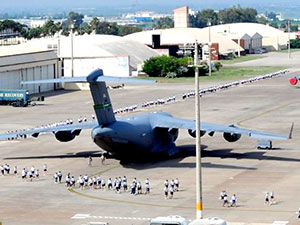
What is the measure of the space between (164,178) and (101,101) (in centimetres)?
814

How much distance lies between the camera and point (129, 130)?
74.9 meters

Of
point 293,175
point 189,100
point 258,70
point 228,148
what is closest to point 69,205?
point 293,175

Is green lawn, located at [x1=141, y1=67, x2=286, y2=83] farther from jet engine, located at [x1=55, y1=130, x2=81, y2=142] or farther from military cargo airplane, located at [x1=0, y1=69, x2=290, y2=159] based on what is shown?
military cargo airplane, located at [x1=0, y1=69, x2=290, y2=159]

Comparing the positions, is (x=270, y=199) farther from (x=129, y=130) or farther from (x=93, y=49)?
(x=93, y=49)

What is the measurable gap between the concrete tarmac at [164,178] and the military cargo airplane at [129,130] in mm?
1515

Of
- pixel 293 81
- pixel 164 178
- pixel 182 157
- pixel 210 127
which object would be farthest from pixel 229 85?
pixel 164 178

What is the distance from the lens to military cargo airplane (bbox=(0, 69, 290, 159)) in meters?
72.8

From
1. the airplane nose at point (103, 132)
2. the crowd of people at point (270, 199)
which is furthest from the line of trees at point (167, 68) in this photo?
the crowd of people at point (270, 199)

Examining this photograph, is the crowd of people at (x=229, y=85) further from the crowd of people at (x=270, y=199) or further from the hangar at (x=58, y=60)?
the crowd of people at (x=270, y=199)

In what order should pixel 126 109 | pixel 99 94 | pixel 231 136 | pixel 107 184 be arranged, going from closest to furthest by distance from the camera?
pixel 107 184, pixel 99 94, pixel 231 136, pixel 126 109

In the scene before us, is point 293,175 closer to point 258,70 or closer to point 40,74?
point 40,74

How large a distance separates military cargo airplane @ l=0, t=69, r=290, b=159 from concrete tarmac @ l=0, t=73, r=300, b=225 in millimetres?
1515

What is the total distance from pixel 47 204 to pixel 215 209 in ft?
38.0

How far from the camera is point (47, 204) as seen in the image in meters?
62.6
